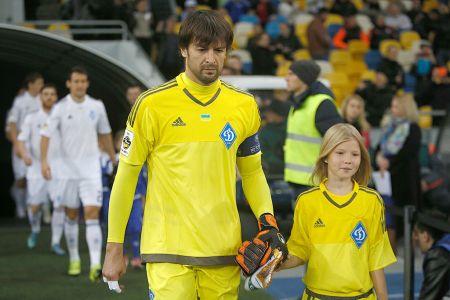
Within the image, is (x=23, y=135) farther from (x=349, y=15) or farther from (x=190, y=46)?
(x=349, y=15)

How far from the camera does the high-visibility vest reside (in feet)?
32.2

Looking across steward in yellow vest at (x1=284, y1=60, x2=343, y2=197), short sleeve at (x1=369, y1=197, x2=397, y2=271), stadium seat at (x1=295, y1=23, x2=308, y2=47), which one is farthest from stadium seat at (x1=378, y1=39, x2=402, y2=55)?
short sleeve at (x1=369, y1=197, x2=397, y2=271)

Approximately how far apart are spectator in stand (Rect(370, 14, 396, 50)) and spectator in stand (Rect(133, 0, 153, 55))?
5556 millimetres

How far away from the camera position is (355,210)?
6254 mm

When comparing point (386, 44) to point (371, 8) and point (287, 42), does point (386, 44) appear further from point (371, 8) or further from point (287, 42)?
point (371, 8)

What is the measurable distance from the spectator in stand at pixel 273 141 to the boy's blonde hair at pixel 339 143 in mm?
8177

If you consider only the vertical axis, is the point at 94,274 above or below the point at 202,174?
below

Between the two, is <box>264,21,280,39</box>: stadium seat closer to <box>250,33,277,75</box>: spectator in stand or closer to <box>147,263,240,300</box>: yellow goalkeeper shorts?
<box>250,33,277,75</box>: spectator in stand

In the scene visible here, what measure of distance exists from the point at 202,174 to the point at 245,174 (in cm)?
34

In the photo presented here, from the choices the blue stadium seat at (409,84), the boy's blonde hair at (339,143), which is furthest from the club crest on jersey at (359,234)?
the blue stadium seat at (409,84)

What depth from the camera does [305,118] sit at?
9867 millimetres

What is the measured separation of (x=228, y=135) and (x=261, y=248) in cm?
56

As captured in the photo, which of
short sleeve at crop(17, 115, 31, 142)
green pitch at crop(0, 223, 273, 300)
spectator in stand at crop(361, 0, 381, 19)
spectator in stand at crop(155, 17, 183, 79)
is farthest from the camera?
spectator in stand at crop(361, 0, 381, 19)

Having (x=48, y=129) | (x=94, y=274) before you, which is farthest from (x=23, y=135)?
(x=94, y=274)
